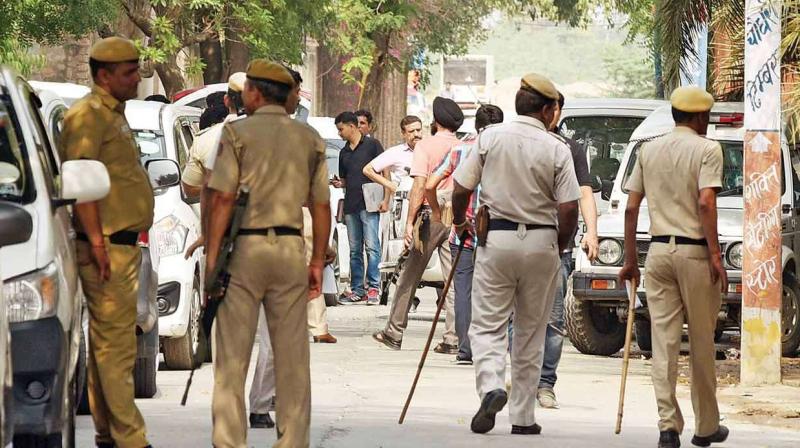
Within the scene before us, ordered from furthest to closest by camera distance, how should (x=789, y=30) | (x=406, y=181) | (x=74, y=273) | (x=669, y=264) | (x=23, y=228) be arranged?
(x=406, y=181) < (x=789, y=30) < (x=669, y=264) < (x=74, y=273) < (x=23, y=228)

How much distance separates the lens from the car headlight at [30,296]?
7062 millimetres

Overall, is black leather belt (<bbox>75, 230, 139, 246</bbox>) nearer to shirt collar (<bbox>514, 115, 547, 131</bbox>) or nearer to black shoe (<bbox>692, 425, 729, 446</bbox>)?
shirt collar (<bbox>514, 115, 547, 131</bbox>)

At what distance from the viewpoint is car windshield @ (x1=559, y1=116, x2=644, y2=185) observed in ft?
66.7

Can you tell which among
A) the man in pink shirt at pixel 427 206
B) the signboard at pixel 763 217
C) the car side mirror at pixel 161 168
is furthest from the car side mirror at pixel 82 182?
the man in pink shirt at pixel 427 206

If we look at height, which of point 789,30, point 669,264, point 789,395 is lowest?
point 789,395

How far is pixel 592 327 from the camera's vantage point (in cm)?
1614

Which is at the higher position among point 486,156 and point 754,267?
point 486,156

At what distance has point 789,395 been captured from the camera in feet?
41.3

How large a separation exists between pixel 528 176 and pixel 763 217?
3.67m

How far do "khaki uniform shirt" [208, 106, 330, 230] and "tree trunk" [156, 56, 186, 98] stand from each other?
17.6m

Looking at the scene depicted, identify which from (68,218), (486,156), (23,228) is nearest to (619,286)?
(486,156)

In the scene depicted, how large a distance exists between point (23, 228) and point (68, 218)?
1.23 meters

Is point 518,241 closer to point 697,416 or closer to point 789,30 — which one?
point 697,416

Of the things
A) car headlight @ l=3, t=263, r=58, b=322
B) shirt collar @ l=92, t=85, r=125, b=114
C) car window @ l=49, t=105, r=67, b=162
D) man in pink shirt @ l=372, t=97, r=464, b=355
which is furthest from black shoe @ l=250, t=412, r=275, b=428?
man in pink shirt @ l=372, t=97, r=464, b=355
